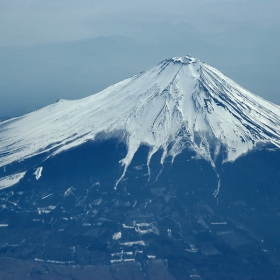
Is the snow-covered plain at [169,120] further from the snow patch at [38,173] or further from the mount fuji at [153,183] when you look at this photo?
the snow patch at [38,173]

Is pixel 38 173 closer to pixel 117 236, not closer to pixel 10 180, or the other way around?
pixel 10 180

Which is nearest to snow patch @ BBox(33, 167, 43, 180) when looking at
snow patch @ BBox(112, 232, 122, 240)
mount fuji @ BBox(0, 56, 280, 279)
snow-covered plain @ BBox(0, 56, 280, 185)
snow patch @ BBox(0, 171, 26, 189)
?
mount fuji @ BBox(0, 56, 280, 279)

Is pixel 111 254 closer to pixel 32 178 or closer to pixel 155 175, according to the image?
pixel 155 175

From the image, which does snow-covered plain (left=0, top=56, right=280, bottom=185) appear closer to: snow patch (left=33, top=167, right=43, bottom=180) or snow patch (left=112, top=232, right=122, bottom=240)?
snow patch (left=33, top=167, right=43, bottom=180)

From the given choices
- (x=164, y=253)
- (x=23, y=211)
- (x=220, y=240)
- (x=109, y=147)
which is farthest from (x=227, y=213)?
(x=23, y=211)

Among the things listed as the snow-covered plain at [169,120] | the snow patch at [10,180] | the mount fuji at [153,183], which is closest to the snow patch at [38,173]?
the mount fuji at [153,183]
